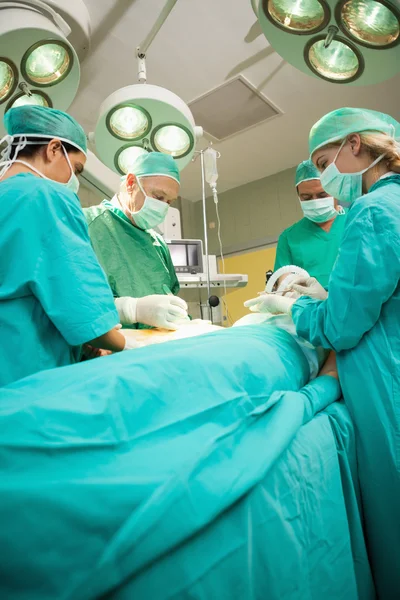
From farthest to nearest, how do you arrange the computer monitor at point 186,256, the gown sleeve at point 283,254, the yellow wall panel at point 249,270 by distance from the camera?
1. the yellow wall panel at point 249,270
2. the computer monitor at point 186,256
3. the gown sleeve at point 283,254

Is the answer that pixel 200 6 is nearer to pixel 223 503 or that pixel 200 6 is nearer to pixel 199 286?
pixel 199 286

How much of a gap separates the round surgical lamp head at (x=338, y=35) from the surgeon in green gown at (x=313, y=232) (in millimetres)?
519

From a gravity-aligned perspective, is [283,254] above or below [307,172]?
below

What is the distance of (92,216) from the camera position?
69.9 inches

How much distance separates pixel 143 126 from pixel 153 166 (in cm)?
24

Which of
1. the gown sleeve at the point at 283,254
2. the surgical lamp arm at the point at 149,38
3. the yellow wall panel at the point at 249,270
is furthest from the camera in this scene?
the yellow wall panel at the point at 249,270

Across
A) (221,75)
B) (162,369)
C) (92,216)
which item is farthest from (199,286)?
(162,369)

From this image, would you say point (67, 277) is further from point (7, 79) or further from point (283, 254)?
point (283, 254)

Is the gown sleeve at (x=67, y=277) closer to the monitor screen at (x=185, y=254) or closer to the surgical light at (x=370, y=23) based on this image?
the surgical light at (x=370, y=23)

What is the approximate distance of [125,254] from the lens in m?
1.75

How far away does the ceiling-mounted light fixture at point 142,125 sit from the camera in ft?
5.76

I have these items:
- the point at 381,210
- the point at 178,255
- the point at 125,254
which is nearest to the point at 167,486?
the point at 381,210

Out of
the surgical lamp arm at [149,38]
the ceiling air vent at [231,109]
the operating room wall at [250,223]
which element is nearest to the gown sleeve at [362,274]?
the surgical lamp arm at [149,38]

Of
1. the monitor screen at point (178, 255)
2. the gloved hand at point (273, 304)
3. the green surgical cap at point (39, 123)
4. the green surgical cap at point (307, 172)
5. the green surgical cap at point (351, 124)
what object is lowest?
the gloved hand at point (273, 304)
